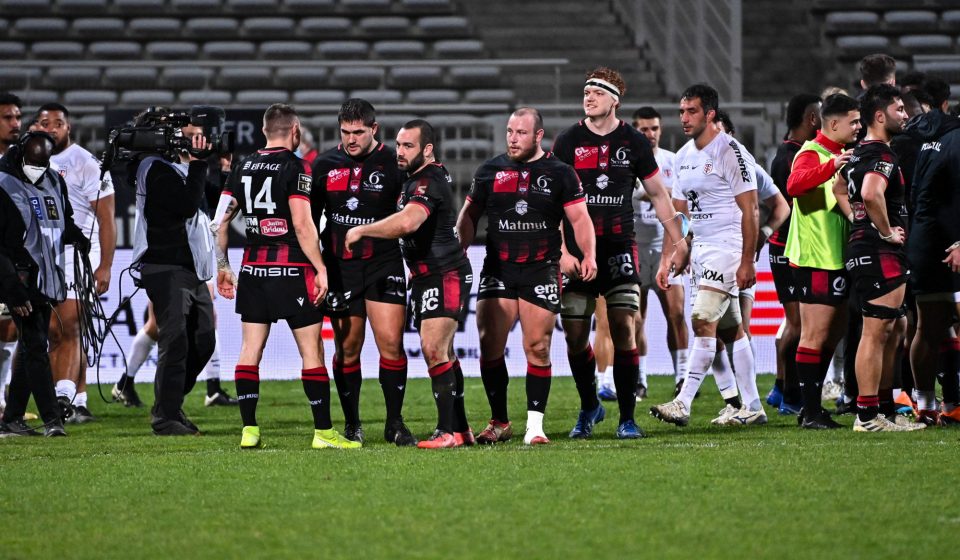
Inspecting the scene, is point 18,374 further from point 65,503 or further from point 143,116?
point 65,503

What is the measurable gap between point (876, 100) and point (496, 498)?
13.2ft

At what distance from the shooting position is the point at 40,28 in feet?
70.7

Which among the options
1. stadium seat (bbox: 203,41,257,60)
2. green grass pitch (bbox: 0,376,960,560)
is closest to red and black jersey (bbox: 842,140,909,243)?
green grass pitch (bbox: 0,376,960,560)

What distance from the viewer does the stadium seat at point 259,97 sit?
19.7 meters

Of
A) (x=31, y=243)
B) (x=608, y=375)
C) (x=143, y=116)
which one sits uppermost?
(x=143, y=116)

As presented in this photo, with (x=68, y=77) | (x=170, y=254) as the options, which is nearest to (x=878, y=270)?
(x=170, y=254)

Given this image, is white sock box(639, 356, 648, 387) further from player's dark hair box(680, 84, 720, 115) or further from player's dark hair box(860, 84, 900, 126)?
player's dark hair box(860, 84, 900, 126)

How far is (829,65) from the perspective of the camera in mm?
22297

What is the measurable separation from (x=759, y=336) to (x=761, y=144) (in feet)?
12.1

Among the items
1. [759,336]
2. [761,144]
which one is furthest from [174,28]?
[759,336]

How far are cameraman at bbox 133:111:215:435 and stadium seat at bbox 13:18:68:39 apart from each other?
13606 mm

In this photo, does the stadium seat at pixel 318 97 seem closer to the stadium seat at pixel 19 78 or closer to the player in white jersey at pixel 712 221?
the stadium seat at pixel 19 78

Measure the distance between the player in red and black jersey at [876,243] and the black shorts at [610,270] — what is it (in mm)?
1458

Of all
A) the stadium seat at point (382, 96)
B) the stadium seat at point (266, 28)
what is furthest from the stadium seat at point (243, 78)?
the stadium seat at point (266, 28)
